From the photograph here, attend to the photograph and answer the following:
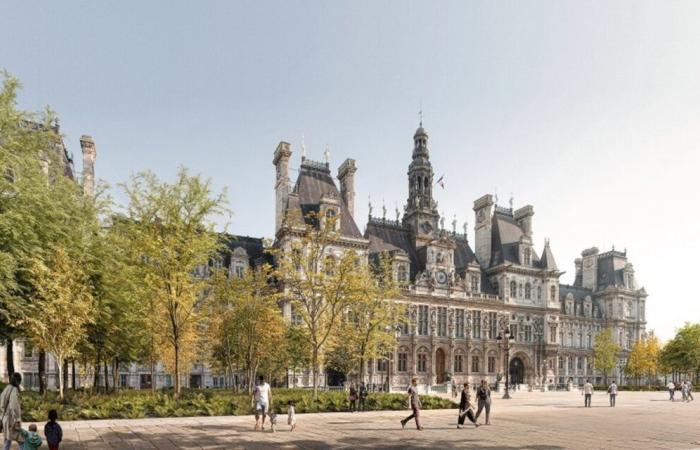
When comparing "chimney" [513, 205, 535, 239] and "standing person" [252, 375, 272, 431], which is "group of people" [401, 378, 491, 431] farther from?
"chimney" [513, 205, 535, 239]

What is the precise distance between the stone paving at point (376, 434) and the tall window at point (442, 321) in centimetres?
3860

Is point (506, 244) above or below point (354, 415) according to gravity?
above

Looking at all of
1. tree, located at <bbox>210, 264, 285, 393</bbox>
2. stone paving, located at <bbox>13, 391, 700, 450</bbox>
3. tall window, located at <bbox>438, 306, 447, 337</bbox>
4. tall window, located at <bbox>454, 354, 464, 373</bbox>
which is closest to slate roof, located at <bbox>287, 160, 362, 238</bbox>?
tall window, located at <bbox>438, 306, 447, 337</bbox>

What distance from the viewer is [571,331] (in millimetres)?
80688

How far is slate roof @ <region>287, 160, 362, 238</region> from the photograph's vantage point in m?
58.7

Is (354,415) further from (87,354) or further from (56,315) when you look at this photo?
(87,354)

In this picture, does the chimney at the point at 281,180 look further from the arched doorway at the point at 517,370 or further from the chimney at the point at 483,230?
the arched doorway at the point at 517,370

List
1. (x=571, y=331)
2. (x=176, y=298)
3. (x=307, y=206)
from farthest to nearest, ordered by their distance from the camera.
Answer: (x=571, y=331), (x=307, y=206), (x=176, y=298)

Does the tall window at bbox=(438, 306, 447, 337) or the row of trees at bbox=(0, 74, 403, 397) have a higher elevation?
the row of trees at bbox=(0, 74, 403, 397)

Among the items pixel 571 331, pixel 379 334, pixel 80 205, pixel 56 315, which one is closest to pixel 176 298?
pixel 56 315

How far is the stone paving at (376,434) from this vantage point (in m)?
17.0

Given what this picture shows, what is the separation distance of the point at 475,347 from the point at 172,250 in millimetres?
49780

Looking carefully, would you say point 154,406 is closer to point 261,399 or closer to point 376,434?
point 261,399

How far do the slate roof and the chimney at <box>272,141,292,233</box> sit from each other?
128 centimetres
